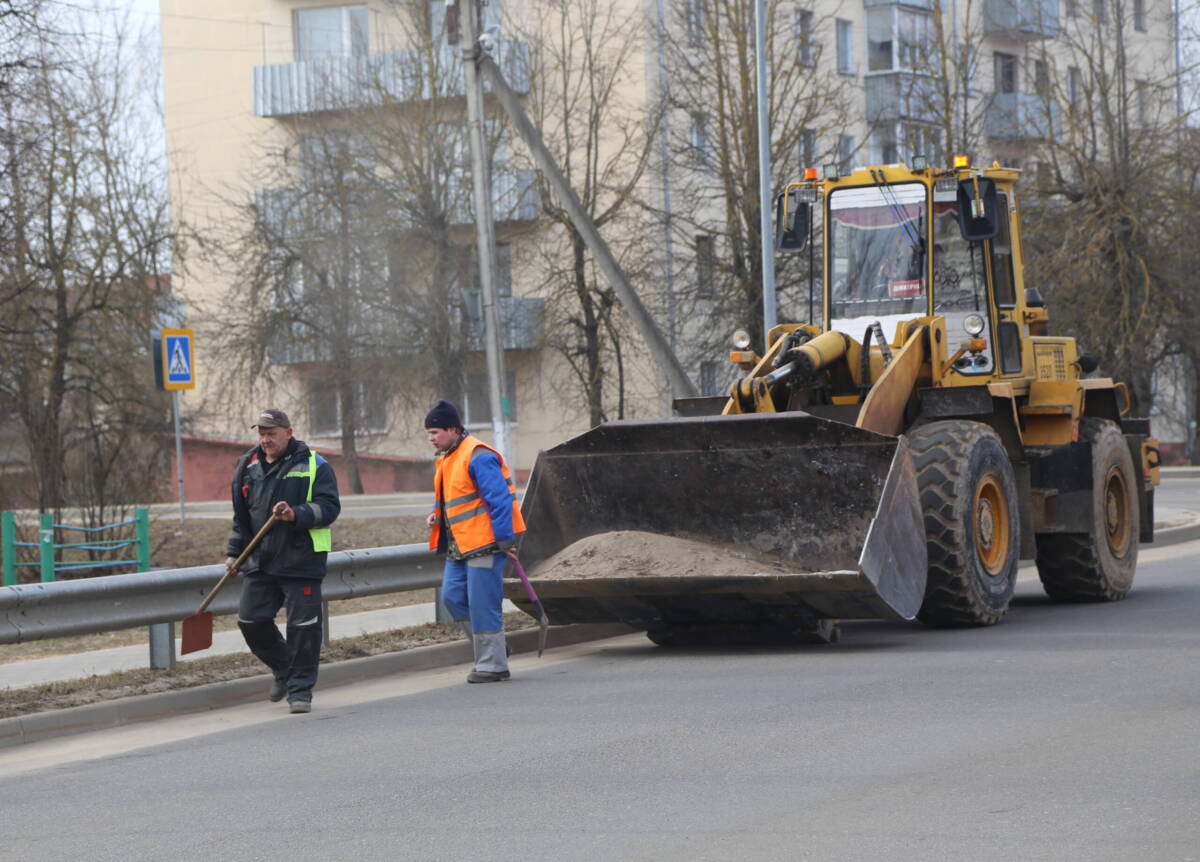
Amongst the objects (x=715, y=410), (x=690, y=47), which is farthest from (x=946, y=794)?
(x=690, y=47)

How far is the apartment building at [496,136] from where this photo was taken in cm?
3688

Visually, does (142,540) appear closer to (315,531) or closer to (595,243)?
(595,243)

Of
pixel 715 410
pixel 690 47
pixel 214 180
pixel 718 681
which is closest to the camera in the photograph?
pixel 718 681

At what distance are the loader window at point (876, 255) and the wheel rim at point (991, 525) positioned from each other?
182 cm

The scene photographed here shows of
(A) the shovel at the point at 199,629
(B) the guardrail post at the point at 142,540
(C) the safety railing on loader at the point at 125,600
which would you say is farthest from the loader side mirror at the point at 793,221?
(B) the guardrail post at the point at 142,540

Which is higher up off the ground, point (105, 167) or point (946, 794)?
point (105, 167)

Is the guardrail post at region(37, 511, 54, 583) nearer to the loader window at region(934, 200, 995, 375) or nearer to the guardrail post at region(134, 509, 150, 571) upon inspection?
the guardrail post at region(134, 509, 150, 571)

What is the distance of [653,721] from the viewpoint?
30.3 ft

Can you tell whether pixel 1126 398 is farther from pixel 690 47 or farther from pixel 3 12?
pixel 690 47

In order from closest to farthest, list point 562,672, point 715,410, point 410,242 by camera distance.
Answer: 1. point 562,672
2. point 715,410
3. point 410,242

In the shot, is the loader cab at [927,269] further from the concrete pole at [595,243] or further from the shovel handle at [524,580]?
the concrete pole at [595,243]

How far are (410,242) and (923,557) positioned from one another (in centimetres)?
2796

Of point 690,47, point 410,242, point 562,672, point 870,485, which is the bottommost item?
point 562,672

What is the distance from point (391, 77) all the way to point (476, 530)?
97.4 feet
